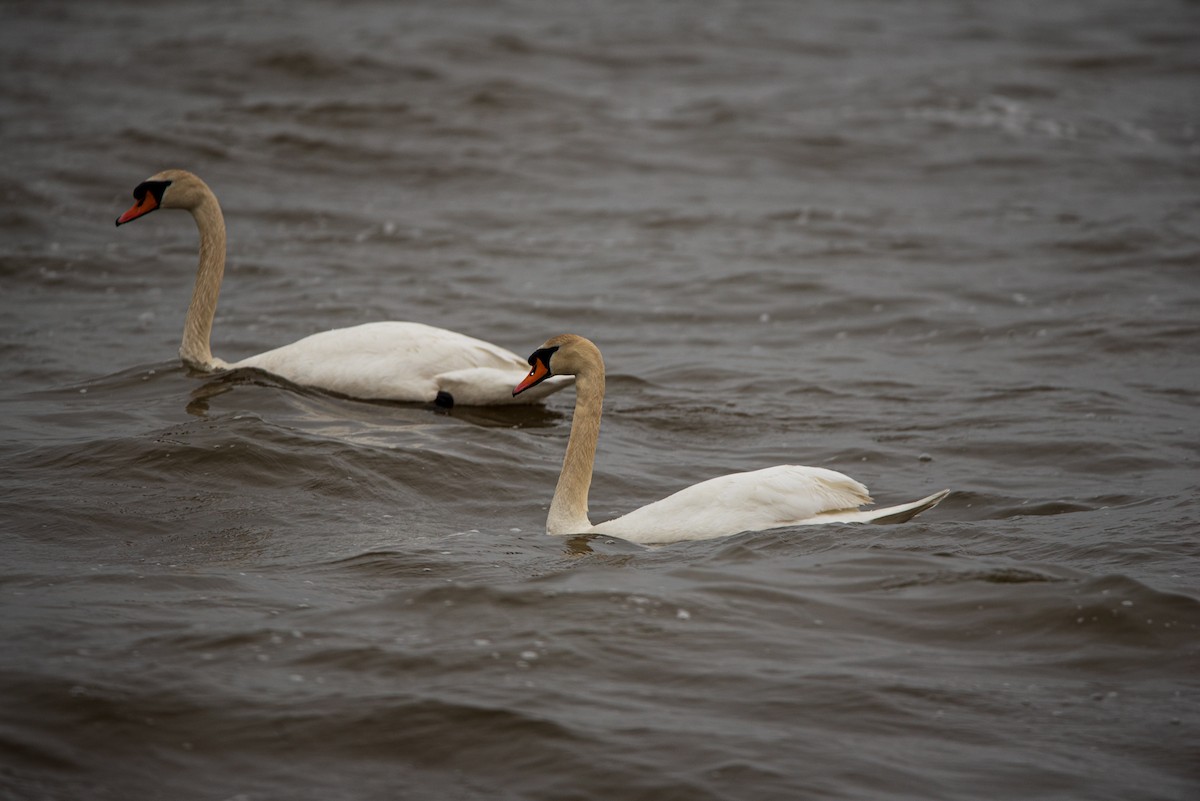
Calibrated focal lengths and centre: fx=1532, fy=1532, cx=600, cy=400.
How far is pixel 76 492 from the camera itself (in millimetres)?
7629

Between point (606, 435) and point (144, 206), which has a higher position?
point (144, 206)

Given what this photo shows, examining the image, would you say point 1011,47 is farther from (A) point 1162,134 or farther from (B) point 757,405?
(B) point 757,405

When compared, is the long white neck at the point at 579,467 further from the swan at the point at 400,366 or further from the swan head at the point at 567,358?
the swan at the point at 400,366

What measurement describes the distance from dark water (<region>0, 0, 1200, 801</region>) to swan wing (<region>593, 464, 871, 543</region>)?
5.6 inches

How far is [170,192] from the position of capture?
1095 cm

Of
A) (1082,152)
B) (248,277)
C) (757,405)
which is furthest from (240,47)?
(757,405)

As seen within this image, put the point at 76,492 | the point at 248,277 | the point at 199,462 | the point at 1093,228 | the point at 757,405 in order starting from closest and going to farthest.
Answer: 1. the point at 76,492
2. the point at 199,462
3. the point at 757,405
4. the point at 248,277
5. the point at 1093,228

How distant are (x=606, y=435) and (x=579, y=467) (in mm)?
2117

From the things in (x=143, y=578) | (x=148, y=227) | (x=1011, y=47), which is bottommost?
(x=143, y=578)

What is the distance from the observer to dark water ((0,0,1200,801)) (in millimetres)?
5113

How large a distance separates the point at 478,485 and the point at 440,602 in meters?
2.36

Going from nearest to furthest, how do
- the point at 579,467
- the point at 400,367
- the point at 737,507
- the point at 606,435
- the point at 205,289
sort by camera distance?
the point at 737,507 → the point at 579,467 → the point at 606,435 → the point at 400,367 → the point at 205,289

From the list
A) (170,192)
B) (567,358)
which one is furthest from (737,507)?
(170,192)

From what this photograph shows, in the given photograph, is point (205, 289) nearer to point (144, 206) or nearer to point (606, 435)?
point (144, 206)
